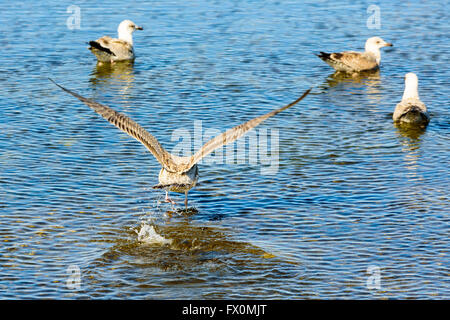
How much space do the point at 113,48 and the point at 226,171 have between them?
6.89 meters

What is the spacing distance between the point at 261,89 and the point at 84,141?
14.2 ft

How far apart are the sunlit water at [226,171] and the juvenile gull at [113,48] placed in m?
0.27

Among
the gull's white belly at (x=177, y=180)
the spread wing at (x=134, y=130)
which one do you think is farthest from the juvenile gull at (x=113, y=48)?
the gull's white belly at (x=177, y=180)

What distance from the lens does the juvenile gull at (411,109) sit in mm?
13836

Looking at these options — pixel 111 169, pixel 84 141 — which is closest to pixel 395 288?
pixel 111 169

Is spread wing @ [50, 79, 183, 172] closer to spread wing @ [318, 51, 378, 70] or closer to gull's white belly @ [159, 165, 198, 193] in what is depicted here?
gull's white belly @ [159, 165, 198, 193]

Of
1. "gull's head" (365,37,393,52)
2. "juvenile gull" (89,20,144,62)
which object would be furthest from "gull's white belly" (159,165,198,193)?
"gull's head" (365,37,393,52)

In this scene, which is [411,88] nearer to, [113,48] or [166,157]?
[166,157]

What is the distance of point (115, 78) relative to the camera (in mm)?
17281

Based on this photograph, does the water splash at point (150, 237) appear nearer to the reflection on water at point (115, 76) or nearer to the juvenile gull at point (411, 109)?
the juvenile gull at point (411, 109)

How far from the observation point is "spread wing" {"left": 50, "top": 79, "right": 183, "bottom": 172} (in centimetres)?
985

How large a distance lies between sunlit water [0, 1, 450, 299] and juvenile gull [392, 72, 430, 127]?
24cm

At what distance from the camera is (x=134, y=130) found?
10.0 metres

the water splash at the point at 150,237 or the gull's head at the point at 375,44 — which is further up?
the gull's head at the point at 375,44
